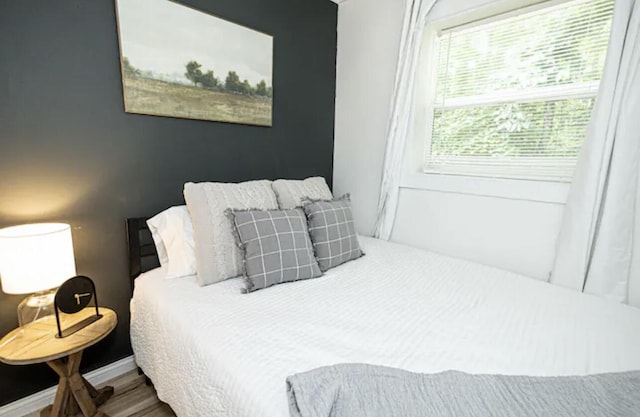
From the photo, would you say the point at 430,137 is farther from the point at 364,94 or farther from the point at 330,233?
the point at 330,233

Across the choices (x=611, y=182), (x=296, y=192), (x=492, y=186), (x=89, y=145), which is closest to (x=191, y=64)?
(x=89, y=145)

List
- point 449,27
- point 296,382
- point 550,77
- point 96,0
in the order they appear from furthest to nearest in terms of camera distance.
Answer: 1. point 449,27
2. point 550,77
3. point 96,0
4. point 296,382

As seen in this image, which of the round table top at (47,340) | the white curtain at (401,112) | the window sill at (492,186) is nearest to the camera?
the round table top at (47,340)

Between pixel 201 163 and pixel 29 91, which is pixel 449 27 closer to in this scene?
pixel 201 163

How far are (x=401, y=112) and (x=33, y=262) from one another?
2.26 meters

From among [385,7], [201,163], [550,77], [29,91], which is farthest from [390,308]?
[385,7]

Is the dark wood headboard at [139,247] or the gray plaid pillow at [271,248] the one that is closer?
the gray plaid pillow at [271,248]

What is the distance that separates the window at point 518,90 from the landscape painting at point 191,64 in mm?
1309

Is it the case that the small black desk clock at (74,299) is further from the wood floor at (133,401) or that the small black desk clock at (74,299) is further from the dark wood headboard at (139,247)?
the wood floor at (133,401)

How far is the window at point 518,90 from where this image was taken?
167 centimetres

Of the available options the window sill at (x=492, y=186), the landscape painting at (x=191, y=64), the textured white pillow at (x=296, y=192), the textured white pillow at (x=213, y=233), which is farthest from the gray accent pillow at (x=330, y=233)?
the landscape painting at (x=191, y=64)

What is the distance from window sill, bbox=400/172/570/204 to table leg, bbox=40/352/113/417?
88.0 inches

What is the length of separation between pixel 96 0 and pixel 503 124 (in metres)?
2.41

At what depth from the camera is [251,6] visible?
2.08 m
